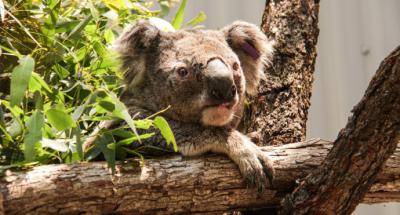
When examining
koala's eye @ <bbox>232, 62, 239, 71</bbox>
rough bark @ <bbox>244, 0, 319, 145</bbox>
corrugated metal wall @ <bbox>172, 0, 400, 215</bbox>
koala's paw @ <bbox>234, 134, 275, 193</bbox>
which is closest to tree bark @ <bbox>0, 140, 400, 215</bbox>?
koala's paw @ <bbox>234, 134, 275, 193</bbox>

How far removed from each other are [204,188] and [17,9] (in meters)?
1.22

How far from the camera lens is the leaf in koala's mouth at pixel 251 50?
9.77 ft

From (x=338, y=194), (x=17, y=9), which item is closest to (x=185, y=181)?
(x=338, y=194)

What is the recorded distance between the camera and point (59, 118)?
6.99 feet

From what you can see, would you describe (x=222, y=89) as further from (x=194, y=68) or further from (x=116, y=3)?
(x=116, y=3)

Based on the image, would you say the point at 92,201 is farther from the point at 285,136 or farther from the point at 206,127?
the point at 285,136

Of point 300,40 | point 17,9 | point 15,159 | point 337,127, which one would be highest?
point 17,9

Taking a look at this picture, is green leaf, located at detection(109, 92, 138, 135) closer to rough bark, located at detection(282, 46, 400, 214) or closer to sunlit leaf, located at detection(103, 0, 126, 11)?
rough bark, located at detection(282, 46, 400, 214)

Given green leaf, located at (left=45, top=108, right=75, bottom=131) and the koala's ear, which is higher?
the koala's ear

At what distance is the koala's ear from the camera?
9.67 ft

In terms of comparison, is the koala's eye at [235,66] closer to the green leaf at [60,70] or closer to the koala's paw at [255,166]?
the koala's paw at [255,166]

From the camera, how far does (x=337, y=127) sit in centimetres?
466

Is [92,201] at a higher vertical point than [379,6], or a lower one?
lower

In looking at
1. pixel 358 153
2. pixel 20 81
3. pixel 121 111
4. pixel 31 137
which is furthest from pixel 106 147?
pixel 358 153
